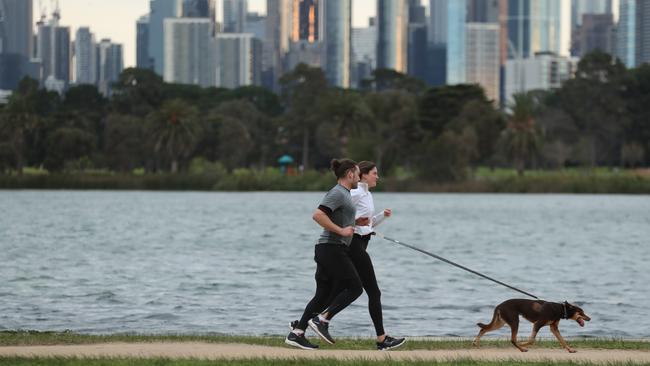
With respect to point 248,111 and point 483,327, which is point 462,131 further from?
point 483,327

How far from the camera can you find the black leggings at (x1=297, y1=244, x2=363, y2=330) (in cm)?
1470

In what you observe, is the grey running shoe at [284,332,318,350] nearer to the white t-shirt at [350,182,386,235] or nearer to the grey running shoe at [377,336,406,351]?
the grey running shoe at [377,336,406,351]

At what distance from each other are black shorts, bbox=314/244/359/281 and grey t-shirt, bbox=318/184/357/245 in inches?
3.0

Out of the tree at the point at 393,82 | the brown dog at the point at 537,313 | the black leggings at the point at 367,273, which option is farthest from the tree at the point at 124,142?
the brown dog at the point at 537,313

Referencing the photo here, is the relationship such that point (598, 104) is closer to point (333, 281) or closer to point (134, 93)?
point (134, 93)

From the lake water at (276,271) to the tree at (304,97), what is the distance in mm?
55688

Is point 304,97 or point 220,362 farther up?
point 304,97

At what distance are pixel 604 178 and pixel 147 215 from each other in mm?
43311

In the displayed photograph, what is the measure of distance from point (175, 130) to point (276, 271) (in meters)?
87.7

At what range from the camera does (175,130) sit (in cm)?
12206

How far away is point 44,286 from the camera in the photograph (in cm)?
2922

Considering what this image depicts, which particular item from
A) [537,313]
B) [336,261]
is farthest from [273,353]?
[537,313]

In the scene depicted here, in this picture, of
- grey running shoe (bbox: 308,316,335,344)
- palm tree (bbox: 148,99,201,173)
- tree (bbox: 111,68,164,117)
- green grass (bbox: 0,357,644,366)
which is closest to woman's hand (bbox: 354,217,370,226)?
grey running shoe (bbox: 308,316,335,344)

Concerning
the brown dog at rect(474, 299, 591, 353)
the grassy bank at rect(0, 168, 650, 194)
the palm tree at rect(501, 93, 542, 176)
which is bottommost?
the grassy bank at rect(0, 168, 650, 194)
